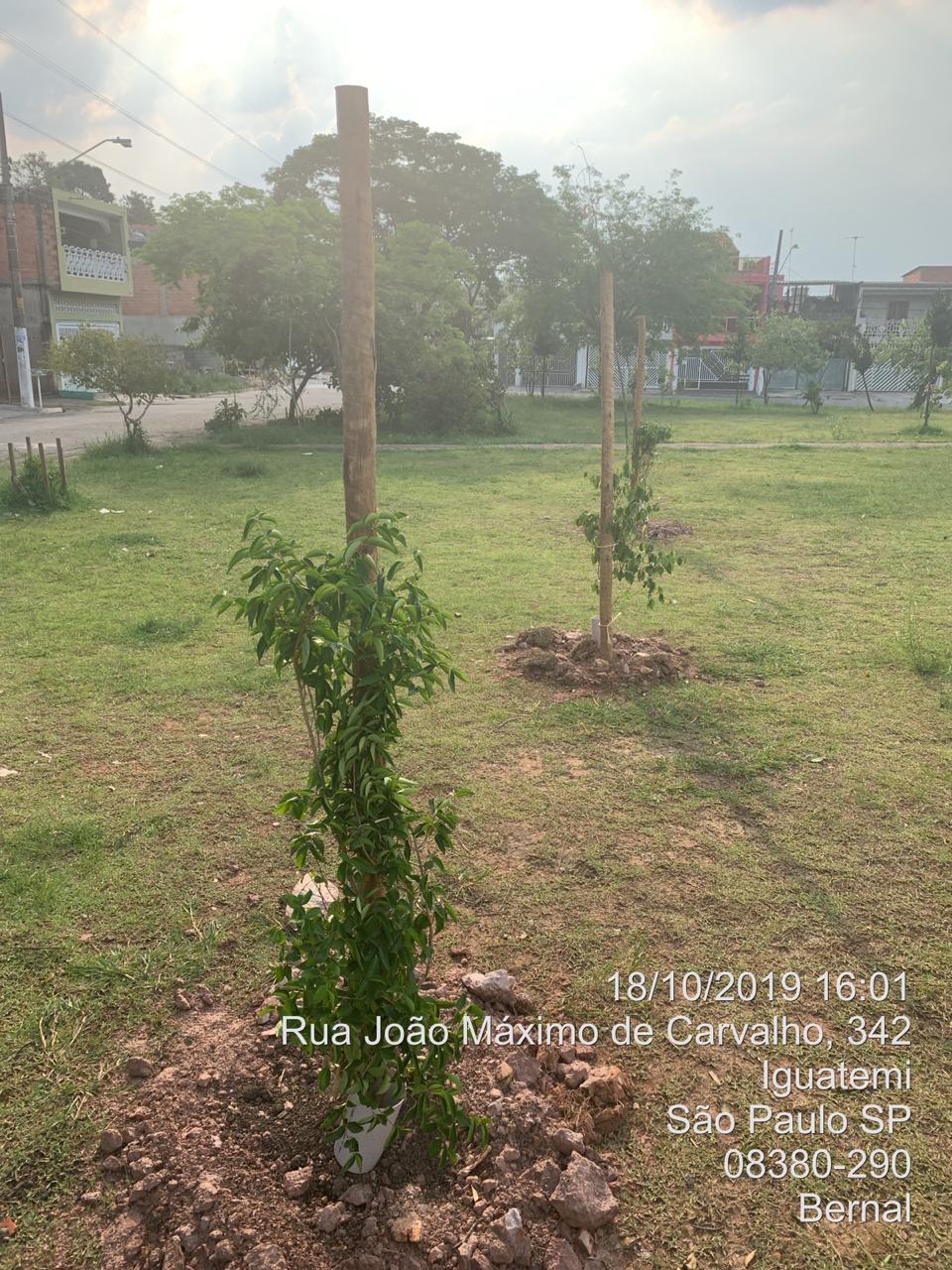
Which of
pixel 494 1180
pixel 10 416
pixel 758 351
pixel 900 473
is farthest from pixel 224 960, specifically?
pixel 758 351

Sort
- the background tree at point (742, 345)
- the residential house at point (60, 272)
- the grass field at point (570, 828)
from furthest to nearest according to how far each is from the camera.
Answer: the background tree at point (742, 345) < the residential house at point (60, 272) < the grass field at point (570, 828)

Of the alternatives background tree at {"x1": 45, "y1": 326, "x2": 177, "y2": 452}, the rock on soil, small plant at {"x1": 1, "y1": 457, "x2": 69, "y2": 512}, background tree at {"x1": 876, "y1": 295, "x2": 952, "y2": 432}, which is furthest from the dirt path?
the rock on soil

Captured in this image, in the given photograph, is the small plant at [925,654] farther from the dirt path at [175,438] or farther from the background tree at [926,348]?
the background tree at [926,348]

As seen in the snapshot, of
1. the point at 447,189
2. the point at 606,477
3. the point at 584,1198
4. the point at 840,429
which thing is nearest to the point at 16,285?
the point at 447,189

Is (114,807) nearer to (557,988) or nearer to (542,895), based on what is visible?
(542,895)

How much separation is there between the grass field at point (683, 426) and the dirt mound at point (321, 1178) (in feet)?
45.5

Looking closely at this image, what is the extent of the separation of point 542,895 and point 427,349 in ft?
59.7

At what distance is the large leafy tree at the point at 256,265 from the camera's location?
18000 millimetres

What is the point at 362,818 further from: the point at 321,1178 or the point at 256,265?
the point at 256,265

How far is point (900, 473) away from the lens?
1569 cm

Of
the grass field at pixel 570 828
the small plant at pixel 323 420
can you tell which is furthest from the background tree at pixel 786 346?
the grass field at pixel 570 828

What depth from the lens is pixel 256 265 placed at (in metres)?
18.2

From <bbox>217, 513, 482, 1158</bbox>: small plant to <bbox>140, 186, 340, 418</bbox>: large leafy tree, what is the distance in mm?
17076

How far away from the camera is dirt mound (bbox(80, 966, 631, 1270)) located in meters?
2.25
